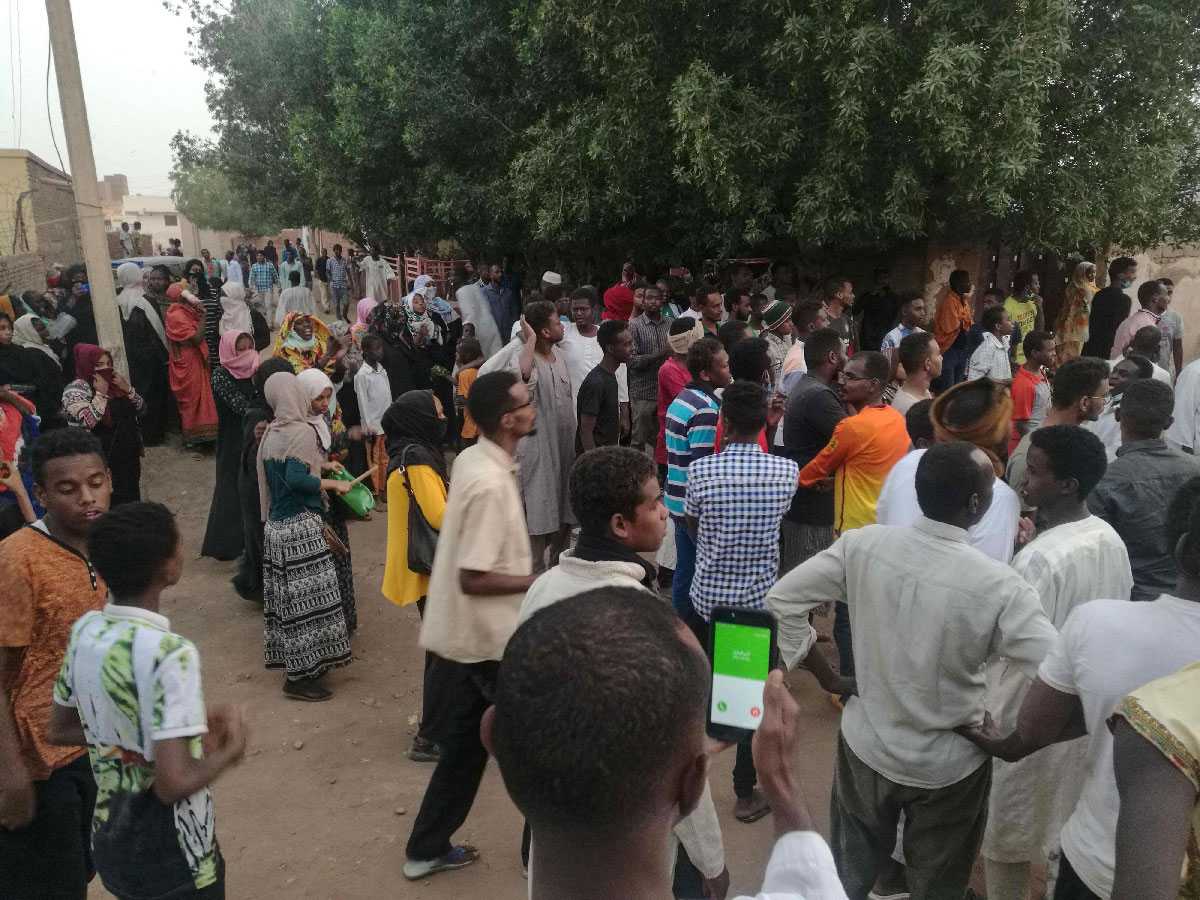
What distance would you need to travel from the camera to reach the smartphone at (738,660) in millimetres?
1808

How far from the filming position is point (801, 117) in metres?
8.59

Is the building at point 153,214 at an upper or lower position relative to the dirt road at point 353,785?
upper

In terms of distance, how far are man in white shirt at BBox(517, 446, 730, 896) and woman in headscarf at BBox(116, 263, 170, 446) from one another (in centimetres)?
816

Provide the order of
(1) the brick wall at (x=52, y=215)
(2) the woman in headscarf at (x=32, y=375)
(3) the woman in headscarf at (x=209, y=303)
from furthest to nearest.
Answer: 1. (1) the brick wall at (x=52, y=215)
2. (3) the woman in headscarf at (x=209, y=303)
3. (2) the woman in headscarf at (x=32, y=375)

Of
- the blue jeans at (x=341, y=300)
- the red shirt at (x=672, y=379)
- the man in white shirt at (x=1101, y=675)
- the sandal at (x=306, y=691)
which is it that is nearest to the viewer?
the man in white shirt at (x=1101, y=675)

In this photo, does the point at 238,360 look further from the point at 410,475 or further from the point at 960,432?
the point at 960,432

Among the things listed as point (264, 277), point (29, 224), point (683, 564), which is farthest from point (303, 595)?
point (264, 277)

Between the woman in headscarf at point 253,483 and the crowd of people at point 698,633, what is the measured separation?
0.13 feet

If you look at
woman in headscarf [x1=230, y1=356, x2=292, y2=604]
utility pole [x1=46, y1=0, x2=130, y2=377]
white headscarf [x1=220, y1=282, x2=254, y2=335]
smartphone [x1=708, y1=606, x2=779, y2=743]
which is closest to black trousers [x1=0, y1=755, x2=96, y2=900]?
smartphone [x1=708, y1=606, x2=779, y2=743]

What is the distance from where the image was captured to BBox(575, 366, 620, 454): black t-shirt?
5.77 m

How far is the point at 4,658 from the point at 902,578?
2465mm

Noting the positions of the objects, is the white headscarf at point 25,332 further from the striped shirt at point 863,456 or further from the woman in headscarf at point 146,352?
the striped shirt at point 863,456

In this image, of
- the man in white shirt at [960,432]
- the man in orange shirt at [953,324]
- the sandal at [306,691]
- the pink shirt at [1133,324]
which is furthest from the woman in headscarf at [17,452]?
the pink shirt at [1133,324]

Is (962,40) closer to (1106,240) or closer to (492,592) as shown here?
(1106,240)
